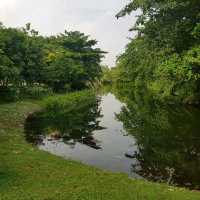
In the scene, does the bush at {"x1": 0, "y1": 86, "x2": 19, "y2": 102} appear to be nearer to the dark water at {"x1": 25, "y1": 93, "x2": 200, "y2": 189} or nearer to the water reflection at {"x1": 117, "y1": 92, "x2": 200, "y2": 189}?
the dark water at {"x1": 25, "y1": 93, "x2": 200, "y2": 189}

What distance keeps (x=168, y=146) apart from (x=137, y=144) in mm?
2195

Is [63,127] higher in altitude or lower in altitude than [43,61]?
lower

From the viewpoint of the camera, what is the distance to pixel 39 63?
5078cm

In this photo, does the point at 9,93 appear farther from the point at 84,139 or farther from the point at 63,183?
the point at 63,183

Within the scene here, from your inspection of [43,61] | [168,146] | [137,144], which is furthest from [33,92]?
[168,146]

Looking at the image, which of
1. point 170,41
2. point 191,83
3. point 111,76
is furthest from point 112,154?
point 111,76

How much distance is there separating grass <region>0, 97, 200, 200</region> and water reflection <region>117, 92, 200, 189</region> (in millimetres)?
2970

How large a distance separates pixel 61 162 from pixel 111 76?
454ft

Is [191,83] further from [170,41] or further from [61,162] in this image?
[61,162]

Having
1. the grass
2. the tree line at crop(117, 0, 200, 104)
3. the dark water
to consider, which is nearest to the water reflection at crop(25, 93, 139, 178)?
the dark water

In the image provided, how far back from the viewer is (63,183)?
14.4 meters

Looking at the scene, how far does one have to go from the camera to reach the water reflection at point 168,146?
1891 centimetres

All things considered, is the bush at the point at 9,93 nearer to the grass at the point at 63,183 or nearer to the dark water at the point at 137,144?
the dark water at the point at 137,144

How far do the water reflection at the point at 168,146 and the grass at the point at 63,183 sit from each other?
9.75 feet
